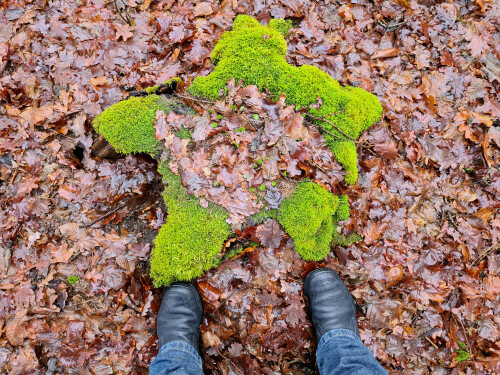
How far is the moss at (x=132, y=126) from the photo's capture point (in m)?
2.82

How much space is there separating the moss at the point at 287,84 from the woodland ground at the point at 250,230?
35 centimetres

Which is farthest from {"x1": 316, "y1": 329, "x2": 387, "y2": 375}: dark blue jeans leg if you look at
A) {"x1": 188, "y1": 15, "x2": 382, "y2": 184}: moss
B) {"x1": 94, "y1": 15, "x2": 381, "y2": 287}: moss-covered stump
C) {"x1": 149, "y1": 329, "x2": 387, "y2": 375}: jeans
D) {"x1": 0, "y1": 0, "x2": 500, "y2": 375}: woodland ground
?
{"x1": 188, "y1": 15, "x2": 382, "y2": 184}: moss

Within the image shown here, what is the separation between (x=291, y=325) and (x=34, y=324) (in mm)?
2428

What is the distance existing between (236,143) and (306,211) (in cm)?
88

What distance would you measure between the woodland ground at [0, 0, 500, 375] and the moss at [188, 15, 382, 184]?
35cm

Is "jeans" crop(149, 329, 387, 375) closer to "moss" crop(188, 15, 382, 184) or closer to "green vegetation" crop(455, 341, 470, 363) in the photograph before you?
"green vegetation" crop(455, 341, 470, 363)

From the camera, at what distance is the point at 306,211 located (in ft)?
8.85

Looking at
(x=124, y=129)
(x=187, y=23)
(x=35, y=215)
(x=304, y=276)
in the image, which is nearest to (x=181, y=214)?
(x=124, y=129)

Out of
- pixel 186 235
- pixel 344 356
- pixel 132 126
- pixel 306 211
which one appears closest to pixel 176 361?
pixel 186 235

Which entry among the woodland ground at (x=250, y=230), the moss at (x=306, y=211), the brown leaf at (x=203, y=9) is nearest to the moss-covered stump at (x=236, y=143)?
the moss at (x=306, y=211)

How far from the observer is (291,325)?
2.92 m

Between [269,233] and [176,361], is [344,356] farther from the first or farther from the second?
[176,361]

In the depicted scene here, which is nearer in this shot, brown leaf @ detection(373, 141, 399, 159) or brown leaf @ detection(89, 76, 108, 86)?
brown leaf @ detection(373, 141, 399, 159)

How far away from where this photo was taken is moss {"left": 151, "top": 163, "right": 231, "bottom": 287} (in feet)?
8.89
